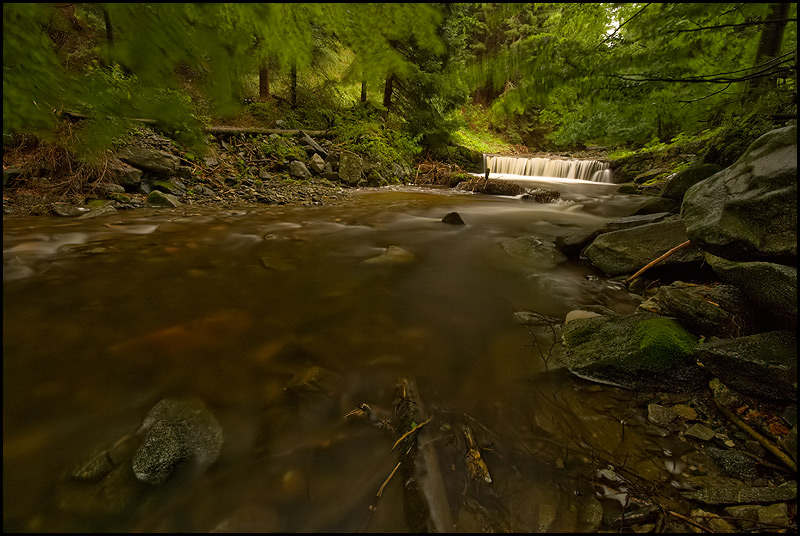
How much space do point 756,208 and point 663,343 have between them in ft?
3.67

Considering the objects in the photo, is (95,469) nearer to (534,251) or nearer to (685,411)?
(685,411)

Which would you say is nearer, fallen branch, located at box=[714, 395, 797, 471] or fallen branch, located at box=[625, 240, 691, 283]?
fallen branch, located at box=[714, 395, 797, 471]

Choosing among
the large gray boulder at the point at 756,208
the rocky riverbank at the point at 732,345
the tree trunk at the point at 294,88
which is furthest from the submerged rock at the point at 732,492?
the tree trunk at the point at 294,88

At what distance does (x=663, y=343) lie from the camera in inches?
86.6

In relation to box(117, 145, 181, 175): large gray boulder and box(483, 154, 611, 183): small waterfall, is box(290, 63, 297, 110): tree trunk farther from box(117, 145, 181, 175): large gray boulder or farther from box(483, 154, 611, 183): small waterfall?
box(483, 154, 611, 183): small waterfall

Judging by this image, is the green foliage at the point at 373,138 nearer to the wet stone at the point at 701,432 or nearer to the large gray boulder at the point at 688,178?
the large gray boulder at the point at 688,178

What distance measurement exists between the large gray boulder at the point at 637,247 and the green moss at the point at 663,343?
153 cm

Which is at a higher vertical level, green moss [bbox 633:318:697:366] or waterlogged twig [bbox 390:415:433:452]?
green moss [bbox 633:318:697:366]

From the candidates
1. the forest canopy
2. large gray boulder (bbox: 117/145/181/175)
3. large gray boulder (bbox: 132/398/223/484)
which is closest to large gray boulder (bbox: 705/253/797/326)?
the forest canopy

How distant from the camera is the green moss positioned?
2.16m

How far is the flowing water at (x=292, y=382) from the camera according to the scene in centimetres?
140

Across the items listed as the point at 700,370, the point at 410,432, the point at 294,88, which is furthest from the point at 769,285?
the point at 294,88

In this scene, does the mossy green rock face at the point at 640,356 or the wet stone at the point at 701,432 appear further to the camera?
the mossy green rock face at the point at 640,356

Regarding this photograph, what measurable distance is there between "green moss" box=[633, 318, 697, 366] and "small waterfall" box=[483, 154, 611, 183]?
515 inches
